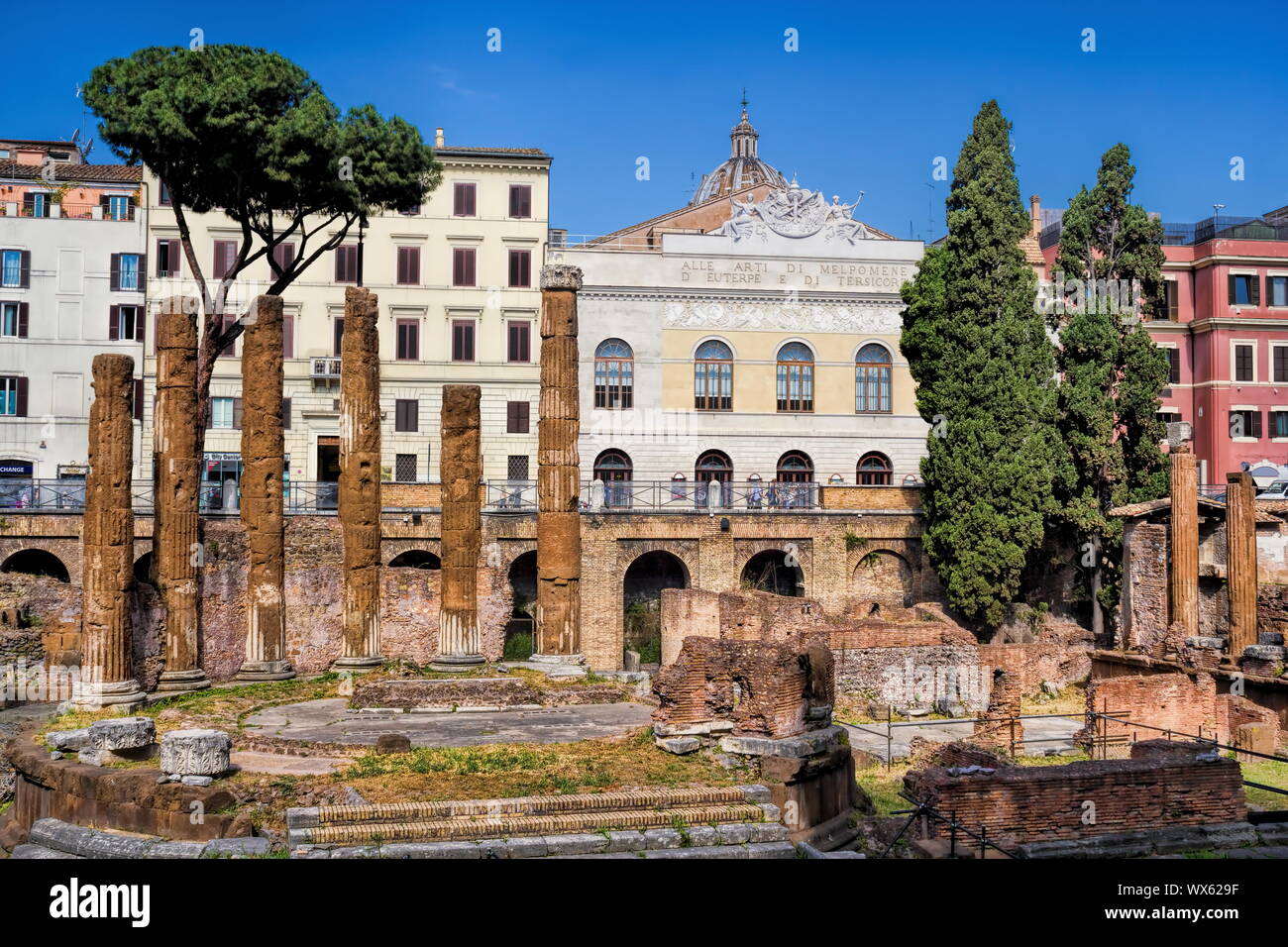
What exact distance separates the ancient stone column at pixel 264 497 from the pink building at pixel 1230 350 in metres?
27.0

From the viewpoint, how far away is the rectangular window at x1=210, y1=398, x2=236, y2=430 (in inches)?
1628

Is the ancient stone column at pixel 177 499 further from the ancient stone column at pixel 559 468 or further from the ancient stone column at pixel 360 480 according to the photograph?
the ancient stone column at pixel 559 468

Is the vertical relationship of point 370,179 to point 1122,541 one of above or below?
above

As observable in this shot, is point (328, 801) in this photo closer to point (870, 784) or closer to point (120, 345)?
point (870, 784)

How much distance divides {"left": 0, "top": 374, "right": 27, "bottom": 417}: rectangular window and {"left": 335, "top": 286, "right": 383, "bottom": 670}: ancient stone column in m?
20.9

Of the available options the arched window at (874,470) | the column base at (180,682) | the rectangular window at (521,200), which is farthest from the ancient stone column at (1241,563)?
the rectangular window at (521,200)

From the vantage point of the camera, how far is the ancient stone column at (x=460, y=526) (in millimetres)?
24328

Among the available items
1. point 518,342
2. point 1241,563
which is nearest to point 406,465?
point 518,342

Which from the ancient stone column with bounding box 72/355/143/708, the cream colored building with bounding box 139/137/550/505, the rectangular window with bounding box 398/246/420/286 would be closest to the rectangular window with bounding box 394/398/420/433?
the cream colored building with bounding box 139/137/550/505

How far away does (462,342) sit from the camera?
140 feet

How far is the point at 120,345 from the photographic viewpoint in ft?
135

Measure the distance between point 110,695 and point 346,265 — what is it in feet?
78.4

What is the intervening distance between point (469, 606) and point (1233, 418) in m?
28.0
